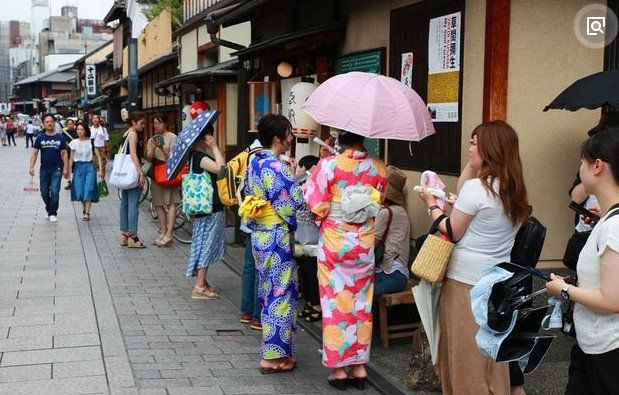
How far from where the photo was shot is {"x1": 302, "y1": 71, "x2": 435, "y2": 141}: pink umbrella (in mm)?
5180

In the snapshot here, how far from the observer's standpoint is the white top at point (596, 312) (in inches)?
119

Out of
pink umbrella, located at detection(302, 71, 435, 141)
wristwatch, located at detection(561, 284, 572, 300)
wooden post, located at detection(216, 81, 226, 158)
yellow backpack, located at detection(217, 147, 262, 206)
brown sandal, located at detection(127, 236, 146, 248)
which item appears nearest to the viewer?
wristwatch, located at detection(561, 284, 572, 300)

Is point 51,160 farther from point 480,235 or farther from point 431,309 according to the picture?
point 480,235

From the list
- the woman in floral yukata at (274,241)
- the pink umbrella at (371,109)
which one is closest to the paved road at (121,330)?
the woman in floral yukata at (274,241)

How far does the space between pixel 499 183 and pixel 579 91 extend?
1564mm

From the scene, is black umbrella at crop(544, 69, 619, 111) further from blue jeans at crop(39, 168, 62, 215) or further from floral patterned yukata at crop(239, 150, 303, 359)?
blue jeans at crop(39, 168, 62, 215)

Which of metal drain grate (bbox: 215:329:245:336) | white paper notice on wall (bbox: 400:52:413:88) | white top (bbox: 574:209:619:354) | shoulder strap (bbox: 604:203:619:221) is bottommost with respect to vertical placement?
metal drain grate (bbox: 215:329:245:336)

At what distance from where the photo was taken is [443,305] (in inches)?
179

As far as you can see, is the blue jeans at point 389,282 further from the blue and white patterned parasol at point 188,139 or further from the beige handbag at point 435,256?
the blue and white patterned parasol at point 188,139

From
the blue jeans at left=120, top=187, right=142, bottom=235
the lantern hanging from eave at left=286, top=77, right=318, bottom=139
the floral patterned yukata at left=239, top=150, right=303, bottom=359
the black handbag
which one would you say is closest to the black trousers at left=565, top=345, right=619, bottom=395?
the black handbag

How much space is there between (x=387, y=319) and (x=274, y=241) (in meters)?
1.52

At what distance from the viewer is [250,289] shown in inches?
287

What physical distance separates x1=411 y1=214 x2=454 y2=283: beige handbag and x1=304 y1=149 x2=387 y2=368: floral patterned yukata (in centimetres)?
95

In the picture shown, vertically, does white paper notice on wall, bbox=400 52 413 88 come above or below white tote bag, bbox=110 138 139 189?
above
